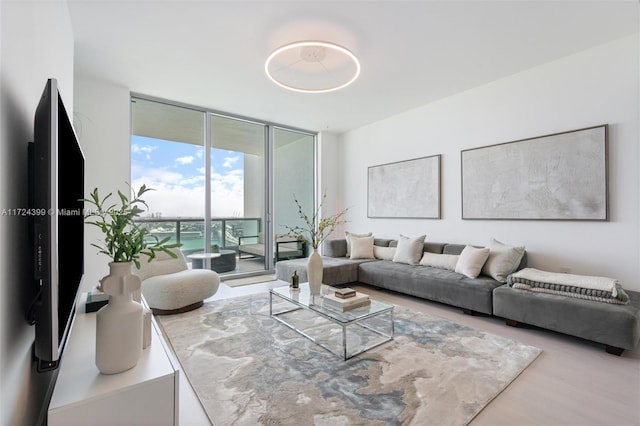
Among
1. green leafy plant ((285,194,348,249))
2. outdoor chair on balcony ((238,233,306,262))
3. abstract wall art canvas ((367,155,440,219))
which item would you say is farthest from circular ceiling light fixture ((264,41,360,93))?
outdoor chair on balcony ((238,233,306,262))

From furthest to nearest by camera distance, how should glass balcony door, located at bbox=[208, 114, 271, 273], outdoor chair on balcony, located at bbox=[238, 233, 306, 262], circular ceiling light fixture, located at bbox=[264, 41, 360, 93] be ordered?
outdoor chair on balcony, located at bbox=[238, 233, 306, 262] < glass balcony door, located at bbox=[208, 114, 271, 273] < circular ceiling light fixture, located at bbox=[264, 41, 360, 93]

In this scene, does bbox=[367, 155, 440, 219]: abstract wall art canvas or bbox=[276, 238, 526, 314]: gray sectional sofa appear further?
bbox=[367, 155, 440, 219]: abstract wall art canvas

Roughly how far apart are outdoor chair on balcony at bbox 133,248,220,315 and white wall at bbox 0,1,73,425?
1627 mm

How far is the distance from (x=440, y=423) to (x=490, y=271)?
2188 millimetres

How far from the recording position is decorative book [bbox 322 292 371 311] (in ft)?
7.71

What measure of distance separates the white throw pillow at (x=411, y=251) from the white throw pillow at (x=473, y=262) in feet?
2.33

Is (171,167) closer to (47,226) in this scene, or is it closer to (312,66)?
(312,66)

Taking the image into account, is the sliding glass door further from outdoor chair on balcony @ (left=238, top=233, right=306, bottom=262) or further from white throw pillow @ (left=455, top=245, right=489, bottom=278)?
white throw pillow @ (left=455, top=245, right=489, bottom=278)

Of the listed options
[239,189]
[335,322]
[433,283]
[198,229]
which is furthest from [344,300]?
[239,189]

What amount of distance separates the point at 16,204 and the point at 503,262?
372 centimetres

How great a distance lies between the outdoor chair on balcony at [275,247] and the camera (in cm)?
522

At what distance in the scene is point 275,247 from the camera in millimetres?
5480

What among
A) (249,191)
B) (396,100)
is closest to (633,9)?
(396,100)

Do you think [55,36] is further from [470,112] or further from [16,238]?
[470,112]
